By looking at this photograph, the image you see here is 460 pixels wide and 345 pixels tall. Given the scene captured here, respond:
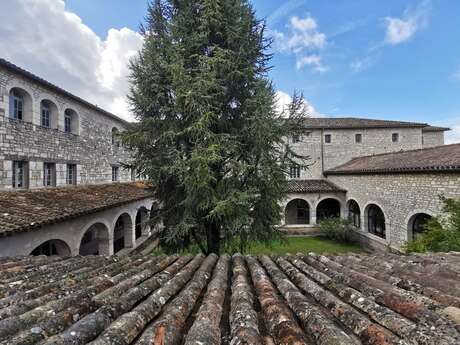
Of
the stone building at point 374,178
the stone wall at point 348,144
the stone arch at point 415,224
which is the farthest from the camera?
the stone wall at point 348,144

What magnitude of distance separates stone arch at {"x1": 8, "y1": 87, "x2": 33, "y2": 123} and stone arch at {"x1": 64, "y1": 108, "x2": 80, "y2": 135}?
2.41 meters

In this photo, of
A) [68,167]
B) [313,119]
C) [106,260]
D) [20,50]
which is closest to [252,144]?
[106,260]

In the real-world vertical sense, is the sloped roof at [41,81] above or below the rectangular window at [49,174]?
above

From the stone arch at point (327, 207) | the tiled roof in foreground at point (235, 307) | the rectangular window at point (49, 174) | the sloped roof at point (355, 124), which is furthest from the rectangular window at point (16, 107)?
the stone arch at point (327, 207)

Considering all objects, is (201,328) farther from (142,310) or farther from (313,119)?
(313,119)

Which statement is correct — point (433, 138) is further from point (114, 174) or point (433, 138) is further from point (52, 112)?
point (52, 112)

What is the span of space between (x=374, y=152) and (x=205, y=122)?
66.0ft

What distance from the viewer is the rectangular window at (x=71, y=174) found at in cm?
1142

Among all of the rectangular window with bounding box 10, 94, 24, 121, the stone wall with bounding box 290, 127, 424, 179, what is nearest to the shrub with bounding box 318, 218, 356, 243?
the stone wall with bounding box 290, 127, 424, 179

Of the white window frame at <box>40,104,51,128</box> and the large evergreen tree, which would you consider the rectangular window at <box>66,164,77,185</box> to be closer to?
the white window frame at <box>40,104,51,128</box>

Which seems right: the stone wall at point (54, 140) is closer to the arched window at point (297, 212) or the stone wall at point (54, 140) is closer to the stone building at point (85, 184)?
the stone building at point (85, 184)

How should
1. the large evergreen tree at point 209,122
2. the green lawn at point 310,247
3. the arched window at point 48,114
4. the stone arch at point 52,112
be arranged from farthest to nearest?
the green lawn at point 310,247 → the stone arch at point 52,112 → the arched window at point 48,114 → the large evergreen tree at point 209,122

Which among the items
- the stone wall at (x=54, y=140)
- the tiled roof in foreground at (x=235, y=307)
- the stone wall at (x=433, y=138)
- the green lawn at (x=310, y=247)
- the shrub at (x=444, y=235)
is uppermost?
the stone wall at (x=433, y=138)

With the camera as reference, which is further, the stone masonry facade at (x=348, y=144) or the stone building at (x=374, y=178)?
the stone masonry facade at (x=348, y=144)
